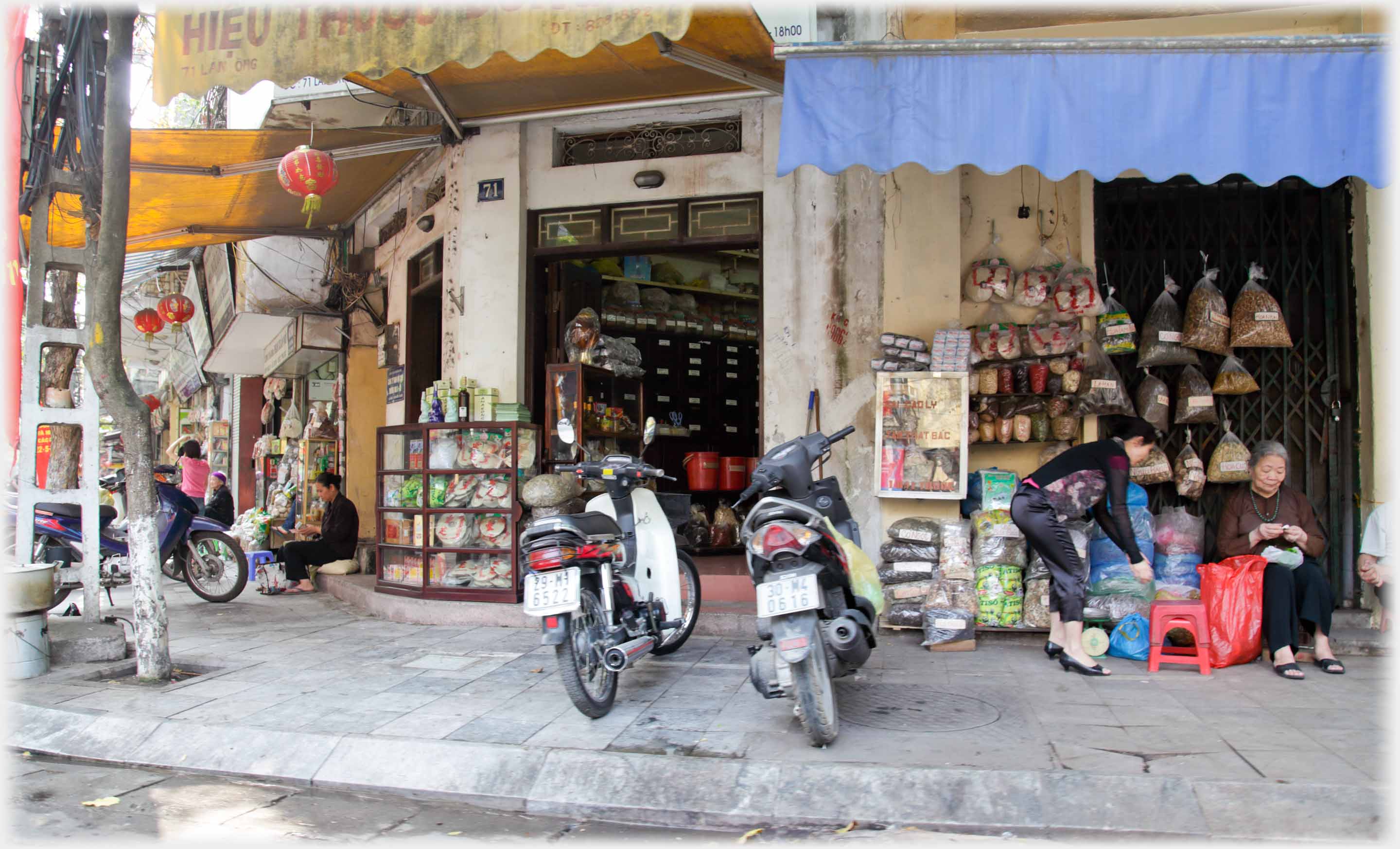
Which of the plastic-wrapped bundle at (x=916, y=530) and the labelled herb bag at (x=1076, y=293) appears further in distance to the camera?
the labelled herb bag at (x=1076, y=293)

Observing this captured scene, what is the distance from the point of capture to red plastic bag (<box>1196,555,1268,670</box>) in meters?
5.55

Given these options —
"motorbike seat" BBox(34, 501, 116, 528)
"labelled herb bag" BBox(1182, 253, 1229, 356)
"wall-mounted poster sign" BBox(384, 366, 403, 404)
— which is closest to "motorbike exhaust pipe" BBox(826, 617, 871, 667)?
"labelled herb bag" BBox(1182, 253, 1229, 356)

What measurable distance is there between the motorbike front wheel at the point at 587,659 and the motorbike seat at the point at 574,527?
0.31 metres

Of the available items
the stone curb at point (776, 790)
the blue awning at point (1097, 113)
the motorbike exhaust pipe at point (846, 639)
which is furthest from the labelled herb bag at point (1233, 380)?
the motorbike exhaust pipe at point (846, 639)

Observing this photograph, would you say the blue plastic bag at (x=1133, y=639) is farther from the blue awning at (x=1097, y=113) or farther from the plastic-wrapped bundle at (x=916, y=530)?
the blue awning at (x=1097, y=113)

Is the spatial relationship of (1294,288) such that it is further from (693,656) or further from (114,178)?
(114,178)

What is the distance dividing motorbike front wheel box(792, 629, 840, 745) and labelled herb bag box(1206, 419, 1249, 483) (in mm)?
3846

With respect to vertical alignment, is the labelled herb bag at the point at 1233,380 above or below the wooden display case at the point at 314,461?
above

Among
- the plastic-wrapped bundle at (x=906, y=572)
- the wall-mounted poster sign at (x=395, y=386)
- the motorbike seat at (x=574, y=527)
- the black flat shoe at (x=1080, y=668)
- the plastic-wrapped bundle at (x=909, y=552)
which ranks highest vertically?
the wall-mounted poster sign at (x=395, y=386)

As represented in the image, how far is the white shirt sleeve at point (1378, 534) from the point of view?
17.8ft

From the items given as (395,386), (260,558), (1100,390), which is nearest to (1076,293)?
(1100,390)

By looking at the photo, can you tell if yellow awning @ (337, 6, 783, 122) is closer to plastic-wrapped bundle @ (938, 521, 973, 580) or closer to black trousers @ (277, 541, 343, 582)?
plastic-wrapped bundle @ (938, 521, 973, 580)

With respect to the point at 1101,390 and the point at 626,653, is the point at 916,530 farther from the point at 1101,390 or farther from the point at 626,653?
the point at 626,653

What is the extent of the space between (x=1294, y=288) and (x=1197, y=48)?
2719mm
